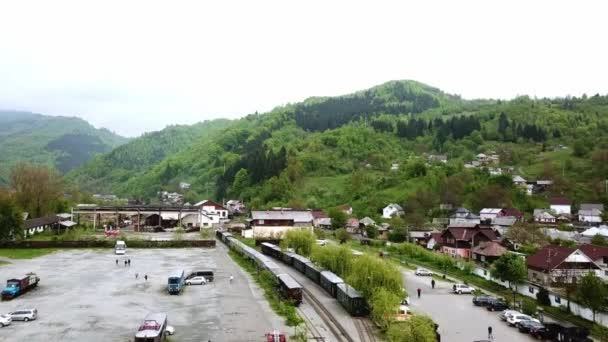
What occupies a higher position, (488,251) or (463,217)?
(463,217)

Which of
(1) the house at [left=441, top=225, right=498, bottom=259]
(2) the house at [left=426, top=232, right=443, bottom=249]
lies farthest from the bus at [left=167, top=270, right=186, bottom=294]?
(2) the house at [left=426, top=232, right=443, bottom=249]

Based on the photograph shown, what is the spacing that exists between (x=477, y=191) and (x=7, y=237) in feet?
247

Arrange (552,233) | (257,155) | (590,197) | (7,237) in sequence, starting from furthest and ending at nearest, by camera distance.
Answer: (257,155)
(590,197)
(552,233)
(7,237)

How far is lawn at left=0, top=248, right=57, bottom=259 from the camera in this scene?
51.2 meters

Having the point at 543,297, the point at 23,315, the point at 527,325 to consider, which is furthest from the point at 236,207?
the point at 527,325

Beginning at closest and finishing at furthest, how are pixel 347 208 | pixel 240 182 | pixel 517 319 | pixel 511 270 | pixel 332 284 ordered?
pixel 517 319, pixel 332 284, pixel 511 270, pixel 347 208, pixel 240 182

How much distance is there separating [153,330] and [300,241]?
106 ft

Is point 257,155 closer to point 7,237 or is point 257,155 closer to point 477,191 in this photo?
point 477,191

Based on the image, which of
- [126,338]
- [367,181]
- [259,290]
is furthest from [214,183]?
[126,338]

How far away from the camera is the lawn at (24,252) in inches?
2014

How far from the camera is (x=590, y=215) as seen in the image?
8231cm

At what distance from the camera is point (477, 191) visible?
3853 inches

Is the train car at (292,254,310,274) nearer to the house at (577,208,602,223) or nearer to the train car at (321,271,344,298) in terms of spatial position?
the train car at (321,271,344,298)

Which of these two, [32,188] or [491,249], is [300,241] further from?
[32,188]
